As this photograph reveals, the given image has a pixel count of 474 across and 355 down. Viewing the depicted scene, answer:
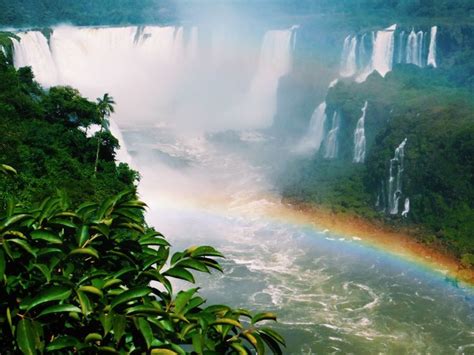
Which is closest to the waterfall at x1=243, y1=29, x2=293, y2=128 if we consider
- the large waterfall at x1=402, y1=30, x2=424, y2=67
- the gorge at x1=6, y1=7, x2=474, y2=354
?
the gorge at x1=6, y1=7, x2=474, y2=354

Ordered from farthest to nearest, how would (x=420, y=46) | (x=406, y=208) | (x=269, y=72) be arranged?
(x=269, y=72) < (x=420, y=46) < (x=406, y=208)

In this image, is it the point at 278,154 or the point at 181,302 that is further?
the point at 278,154

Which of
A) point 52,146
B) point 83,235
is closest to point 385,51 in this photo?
point 52,146

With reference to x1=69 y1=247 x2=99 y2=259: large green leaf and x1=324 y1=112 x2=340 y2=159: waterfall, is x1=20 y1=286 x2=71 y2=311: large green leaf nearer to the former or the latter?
x1=69 y1=247 x2=99 y2=259: large green leaf

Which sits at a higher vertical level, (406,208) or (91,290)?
(91,290)

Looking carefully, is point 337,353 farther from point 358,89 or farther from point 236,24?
point 236,24

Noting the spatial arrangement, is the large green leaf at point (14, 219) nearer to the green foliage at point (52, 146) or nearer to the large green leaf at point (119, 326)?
the large green leaf at point (119, 326)

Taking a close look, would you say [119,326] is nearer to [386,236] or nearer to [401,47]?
[386,236]

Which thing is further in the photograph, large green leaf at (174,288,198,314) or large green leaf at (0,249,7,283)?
large green leaf at (174,288,198,314)
